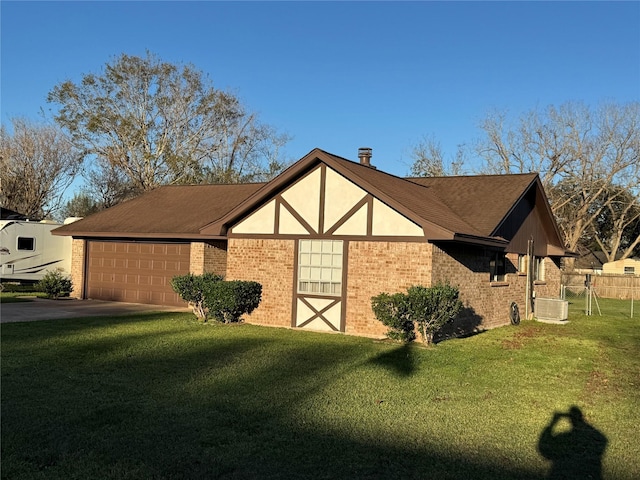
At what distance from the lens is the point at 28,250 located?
2202 cm

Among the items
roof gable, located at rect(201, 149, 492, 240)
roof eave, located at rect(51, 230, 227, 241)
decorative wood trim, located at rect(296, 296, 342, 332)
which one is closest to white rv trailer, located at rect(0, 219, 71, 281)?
roof eave, located at rect(51, 230, 227, 241)

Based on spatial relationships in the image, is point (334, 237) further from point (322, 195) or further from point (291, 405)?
point (291, 405)

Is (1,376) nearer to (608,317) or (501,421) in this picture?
(501,421)

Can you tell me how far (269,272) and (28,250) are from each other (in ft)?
38.4

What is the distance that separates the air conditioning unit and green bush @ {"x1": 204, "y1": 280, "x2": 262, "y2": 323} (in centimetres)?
929

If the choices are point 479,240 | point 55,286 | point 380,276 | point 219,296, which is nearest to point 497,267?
point 479,240

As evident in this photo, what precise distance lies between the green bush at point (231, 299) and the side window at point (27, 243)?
10.4 metres

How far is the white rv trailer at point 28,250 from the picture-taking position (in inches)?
854

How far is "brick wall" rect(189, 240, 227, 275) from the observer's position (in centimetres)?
1750

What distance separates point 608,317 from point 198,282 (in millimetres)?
14802

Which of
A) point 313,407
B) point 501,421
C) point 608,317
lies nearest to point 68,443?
point 313,407

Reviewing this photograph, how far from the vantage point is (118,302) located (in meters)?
19.5

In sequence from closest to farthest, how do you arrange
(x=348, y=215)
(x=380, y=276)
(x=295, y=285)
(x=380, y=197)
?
(x=380, y=197) < (x=380, y=276) < (x=348, y=215) < (x=295, y=285)

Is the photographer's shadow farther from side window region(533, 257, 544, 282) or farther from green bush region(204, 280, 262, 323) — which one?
side window region(533, 257, 544, 282)
